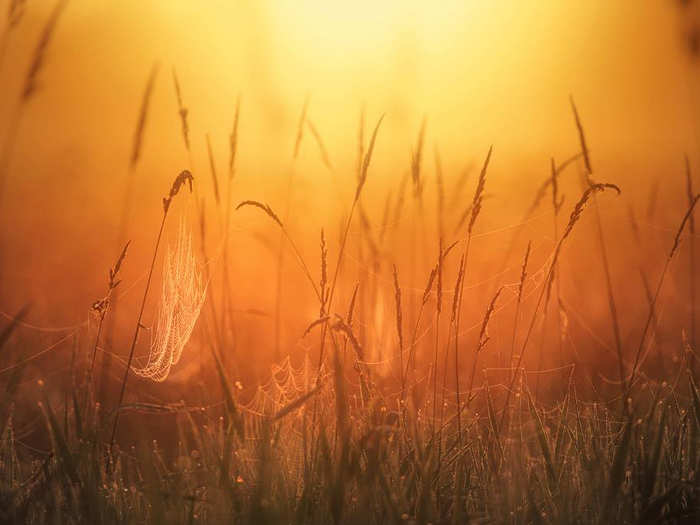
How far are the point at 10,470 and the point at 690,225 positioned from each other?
198 cm

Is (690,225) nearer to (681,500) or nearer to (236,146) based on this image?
(681,500)

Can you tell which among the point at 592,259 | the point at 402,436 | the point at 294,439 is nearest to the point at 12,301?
the point at 294,439

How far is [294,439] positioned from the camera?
6.29ft

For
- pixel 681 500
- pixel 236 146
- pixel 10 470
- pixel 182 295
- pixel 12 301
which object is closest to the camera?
pixel 681 500

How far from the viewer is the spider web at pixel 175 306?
243 cm

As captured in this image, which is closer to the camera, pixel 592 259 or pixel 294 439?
pixel 294 439

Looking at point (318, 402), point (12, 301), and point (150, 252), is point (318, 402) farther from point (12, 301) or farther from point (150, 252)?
point (12, 301)

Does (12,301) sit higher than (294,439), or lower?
higher

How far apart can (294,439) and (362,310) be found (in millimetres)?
674

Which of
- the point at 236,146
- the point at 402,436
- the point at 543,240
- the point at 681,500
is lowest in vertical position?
the point at 681,500

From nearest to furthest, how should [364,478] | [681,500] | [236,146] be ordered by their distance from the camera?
[364,478]
[681,500]
[236,146]

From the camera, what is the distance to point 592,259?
325cm

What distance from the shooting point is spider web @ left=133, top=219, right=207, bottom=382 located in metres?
2.43

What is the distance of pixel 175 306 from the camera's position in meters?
2.50
